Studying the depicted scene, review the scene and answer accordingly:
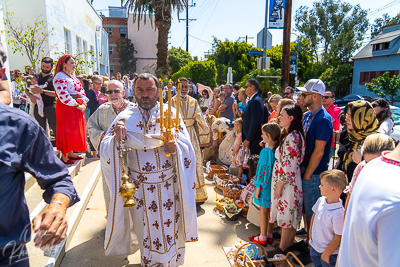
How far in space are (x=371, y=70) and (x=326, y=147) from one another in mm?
31464

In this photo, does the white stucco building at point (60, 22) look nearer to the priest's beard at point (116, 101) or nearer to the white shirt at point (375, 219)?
the priest's beard at point (116, 101)

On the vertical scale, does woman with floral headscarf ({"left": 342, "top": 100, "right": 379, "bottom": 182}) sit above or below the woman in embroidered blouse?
above

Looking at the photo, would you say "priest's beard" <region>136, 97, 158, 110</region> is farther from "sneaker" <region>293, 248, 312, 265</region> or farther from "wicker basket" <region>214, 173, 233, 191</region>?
"wicker basket" <region>214, 173, 233, 191</region>

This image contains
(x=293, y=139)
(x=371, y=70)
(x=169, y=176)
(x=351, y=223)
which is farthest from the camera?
(x=371, y=70)

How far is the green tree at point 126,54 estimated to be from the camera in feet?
138

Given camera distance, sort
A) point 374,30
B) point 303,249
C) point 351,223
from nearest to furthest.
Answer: point 351,223, point 303,249, point 374,30

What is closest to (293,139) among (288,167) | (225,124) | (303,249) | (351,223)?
(288,167)

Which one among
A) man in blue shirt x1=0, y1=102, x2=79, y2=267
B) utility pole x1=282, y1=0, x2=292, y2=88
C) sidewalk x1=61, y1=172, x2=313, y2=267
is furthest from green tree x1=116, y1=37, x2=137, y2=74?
man in blue shirt x1=0, y1=102, x2=79, y2=267

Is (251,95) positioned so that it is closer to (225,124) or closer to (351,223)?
(225,124)

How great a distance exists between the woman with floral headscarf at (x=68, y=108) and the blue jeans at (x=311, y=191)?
3.86 m

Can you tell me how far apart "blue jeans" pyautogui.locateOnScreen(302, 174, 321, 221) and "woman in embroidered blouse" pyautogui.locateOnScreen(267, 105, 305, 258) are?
0.24 feet

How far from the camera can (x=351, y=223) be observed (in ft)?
4.00

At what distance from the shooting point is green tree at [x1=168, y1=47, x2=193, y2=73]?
119 feet

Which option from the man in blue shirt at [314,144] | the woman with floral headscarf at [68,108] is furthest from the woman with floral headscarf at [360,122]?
the woman with floral headscarf at [68,108]
